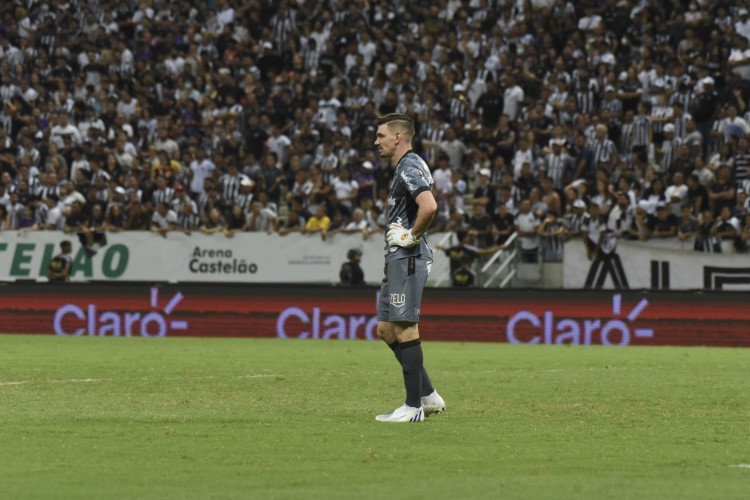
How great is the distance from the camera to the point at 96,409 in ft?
37.0

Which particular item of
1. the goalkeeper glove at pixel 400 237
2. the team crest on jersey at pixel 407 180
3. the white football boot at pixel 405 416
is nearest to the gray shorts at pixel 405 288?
the goalkeeper glove at pixel 400 237

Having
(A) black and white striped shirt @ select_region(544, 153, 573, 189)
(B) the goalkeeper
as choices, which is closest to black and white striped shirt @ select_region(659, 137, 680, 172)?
(A) black and white striped shirt @ select_region(544, 153, 573, 189)

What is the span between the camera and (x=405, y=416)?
412 inches

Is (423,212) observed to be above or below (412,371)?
above

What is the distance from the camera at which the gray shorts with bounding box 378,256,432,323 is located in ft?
34.6

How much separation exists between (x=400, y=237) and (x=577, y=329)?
12.6m

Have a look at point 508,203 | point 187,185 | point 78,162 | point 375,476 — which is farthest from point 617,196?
point 375,476

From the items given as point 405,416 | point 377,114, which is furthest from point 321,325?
point 405,416

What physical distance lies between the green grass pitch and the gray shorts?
34.3 inches

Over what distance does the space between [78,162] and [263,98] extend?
4.68 meters

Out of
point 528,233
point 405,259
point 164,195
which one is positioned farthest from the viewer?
point 164,195

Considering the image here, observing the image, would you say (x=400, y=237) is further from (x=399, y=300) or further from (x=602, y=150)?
(x=602, y=150)

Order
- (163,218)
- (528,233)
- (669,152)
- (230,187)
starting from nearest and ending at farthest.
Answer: (528,233)
(669,152)
(163,218)
(230,187)

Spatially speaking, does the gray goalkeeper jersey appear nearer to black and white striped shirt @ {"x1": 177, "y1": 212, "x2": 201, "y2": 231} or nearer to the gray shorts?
the gray shorts
